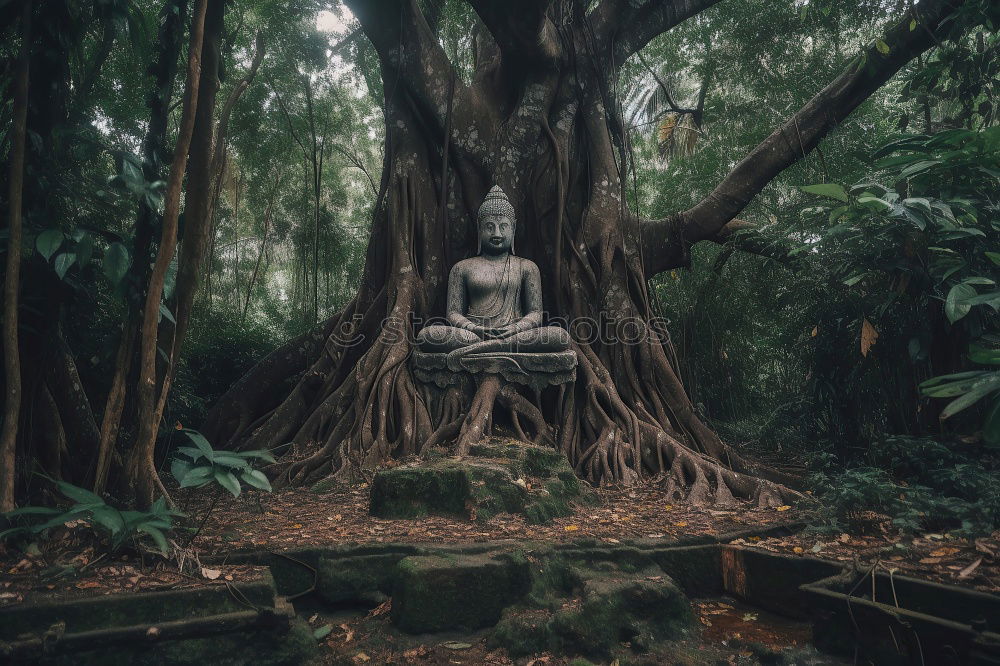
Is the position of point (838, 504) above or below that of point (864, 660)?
above

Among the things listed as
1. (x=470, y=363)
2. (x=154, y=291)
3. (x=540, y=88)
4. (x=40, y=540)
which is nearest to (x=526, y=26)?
(x=540, y=88)

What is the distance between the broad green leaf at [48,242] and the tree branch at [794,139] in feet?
16.3

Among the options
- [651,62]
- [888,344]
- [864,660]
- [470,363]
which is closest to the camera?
[864,660]

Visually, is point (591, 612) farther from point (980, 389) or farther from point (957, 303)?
point (957, 303)

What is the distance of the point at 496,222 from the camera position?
5.96 metres

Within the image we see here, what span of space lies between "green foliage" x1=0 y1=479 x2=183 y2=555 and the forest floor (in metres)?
0.09

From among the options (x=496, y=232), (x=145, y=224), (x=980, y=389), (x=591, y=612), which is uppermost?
(x=496, y=232)

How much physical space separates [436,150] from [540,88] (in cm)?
118

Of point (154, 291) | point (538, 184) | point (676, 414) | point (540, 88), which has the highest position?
point (540, 88)

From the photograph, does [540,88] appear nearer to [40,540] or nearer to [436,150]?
[436,150]

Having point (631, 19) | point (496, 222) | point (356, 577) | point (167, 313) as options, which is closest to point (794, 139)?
point (631, 19)

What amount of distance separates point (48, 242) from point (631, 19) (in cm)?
592

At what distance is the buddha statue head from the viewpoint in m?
5.96

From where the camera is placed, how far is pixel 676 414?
550cm
